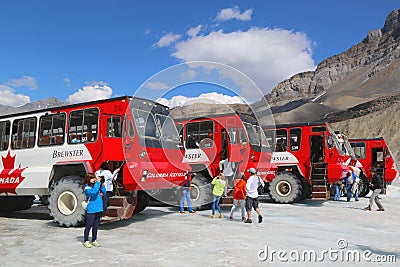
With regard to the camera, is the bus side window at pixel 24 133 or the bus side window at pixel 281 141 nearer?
the bus side window at pixel 24 133

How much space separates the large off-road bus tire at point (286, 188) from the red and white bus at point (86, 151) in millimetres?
5392

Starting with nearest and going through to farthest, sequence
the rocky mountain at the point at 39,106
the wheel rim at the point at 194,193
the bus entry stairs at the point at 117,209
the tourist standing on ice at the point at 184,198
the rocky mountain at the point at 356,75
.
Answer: the bus entry stairs at the point at 117,209 → the rocky mountain at the point at 39,106 → the tourist standing on ice at the point at 184,198 → the wheel rim at the point at 194,193 → the rocky mountain at the point at 356,75

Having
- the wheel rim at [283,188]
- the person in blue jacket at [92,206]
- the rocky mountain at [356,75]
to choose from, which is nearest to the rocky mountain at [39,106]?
the person in blue jacket at [92,206]

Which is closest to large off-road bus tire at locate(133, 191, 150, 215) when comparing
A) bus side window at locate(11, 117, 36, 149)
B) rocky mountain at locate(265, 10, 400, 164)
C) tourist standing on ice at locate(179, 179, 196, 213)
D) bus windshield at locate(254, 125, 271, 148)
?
tourist standing on ice at locate(179, 179, 196, 213)

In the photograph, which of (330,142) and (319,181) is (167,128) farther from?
(330,142)

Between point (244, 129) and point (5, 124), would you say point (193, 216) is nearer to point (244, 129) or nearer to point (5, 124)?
point (244, 129)

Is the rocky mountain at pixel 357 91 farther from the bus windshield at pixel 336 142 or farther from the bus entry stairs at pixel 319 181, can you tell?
the bus entry stairs at pixel 319 181

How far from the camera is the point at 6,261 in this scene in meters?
5.68

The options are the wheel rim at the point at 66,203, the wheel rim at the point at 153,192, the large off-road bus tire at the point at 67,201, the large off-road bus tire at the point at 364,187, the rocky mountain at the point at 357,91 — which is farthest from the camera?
the rocky mountain at the point at 357,91

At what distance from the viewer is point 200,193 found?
39.0 ft

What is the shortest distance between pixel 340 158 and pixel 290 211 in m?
3.57

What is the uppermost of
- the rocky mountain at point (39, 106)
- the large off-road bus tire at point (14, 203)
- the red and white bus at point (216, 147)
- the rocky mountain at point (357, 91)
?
the rocky mountain at point (357, 91)

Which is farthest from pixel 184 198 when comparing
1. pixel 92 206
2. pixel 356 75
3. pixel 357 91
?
pixel 356 75

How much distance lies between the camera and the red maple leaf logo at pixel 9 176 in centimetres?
920
